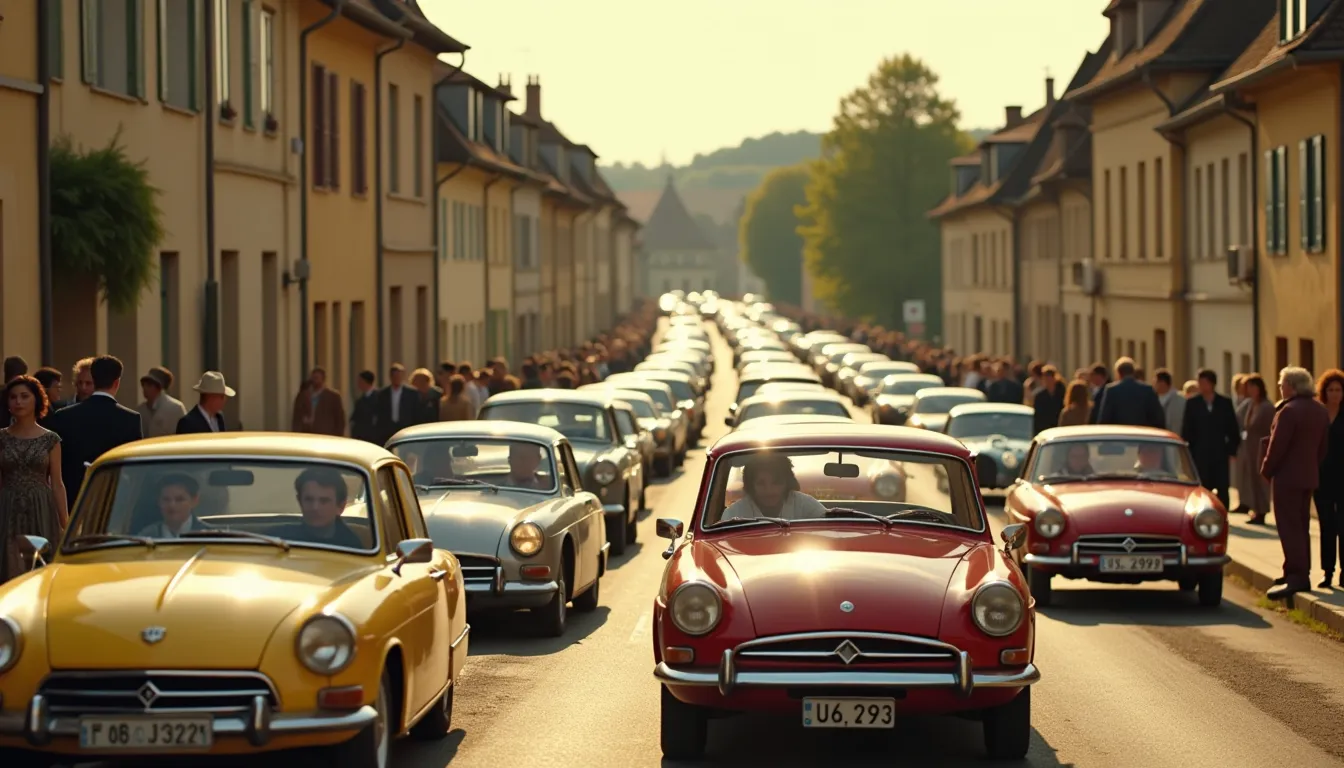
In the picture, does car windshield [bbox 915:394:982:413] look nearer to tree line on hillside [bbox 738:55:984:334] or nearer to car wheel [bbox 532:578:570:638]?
car wheel [bbox 532:578:570:638]

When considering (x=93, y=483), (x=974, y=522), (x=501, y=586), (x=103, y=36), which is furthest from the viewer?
(x=103, y=36)

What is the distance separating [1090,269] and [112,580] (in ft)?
144

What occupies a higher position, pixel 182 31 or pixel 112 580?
pixel 182 31

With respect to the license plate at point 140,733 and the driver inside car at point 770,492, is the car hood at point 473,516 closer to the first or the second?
the driver inside car at point 770,492

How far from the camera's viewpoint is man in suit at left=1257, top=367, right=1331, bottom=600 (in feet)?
56.6

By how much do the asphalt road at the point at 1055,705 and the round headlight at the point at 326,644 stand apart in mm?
1544

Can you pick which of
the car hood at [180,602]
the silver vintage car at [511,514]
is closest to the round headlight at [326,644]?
the car hood at [180,602]

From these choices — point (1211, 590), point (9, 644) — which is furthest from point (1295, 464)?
point (9, 644)

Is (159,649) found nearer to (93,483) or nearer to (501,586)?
(93,483)

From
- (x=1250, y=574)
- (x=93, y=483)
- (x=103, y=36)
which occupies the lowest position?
(x=1250, y=574)

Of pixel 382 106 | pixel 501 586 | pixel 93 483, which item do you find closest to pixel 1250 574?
pixel 501 586

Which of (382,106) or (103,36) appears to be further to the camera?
(382,106)

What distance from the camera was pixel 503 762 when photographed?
1011cm

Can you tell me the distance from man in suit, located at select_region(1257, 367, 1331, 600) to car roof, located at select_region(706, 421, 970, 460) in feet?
21.6
